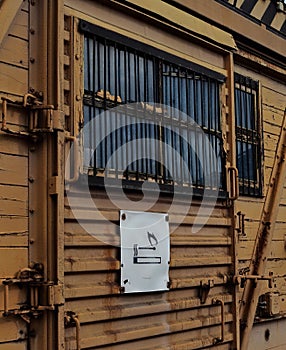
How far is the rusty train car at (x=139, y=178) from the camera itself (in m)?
3.71

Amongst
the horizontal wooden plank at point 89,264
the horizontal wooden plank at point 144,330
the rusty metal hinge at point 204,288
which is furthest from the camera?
the rusty metal hinge at point 204,288

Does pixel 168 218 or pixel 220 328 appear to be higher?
pixel 168 218

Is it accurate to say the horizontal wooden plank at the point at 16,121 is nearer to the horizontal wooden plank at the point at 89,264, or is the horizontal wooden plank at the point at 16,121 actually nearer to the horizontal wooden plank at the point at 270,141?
the horizontal wooden plank at the point at 89,264

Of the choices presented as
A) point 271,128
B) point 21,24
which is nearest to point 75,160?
point 21,24

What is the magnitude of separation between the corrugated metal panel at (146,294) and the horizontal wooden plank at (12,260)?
0.30m

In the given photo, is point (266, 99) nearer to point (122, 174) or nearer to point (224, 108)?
point (224, 108)

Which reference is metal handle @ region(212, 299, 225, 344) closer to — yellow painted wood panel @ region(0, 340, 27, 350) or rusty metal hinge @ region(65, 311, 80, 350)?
rusty metal hinge @ region(65, 311, 80, 350)

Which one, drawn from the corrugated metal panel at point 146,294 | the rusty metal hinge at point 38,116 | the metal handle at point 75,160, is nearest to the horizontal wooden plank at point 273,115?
the corrugated metal panel at point 146,294

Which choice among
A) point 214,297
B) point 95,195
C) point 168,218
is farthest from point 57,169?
point 214,297

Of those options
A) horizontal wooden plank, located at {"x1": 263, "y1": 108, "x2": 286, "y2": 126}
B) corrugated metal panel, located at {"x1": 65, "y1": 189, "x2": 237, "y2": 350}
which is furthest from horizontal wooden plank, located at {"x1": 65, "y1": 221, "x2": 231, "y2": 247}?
horizontal wooden plank, located at {"x1": 263, "y1": 108, "x2": 286, "y2": 126}

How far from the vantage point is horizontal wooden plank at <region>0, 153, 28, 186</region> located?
3.61 meters

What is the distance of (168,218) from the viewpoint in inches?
187

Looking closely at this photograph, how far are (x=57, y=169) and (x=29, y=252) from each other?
474 millimetres

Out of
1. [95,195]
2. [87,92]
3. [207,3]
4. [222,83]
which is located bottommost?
[95,195]
